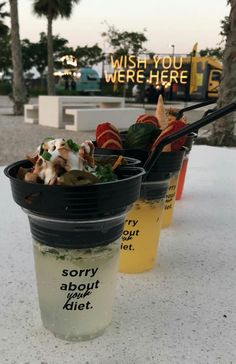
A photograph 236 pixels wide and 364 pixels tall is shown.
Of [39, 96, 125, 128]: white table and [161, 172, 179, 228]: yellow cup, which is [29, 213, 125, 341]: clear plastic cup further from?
[39, 96, 125, 128]: white table

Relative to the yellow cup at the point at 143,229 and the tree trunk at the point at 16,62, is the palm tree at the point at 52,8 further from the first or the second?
the yellow cup at the point at 143,229

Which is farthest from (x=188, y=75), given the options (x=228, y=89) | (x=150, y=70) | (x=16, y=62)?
(x=228, y=89)

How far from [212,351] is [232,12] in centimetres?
546

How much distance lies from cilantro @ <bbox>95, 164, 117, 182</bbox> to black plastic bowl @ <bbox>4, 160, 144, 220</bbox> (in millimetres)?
73

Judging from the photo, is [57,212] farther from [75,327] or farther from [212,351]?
[212,351]

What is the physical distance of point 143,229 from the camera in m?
1.86

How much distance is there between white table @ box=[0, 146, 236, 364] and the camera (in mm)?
1385

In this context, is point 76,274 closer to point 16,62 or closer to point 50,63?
point 16,62

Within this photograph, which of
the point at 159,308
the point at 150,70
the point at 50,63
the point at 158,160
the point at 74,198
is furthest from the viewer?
the point at 150,70

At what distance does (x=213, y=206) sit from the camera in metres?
3.05

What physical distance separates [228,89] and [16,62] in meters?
8.49

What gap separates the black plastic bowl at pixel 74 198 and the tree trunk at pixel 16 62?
12.3 m

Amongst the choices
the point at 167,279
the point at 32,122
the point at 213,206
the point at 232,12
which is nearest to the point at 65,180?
the point at 167,279

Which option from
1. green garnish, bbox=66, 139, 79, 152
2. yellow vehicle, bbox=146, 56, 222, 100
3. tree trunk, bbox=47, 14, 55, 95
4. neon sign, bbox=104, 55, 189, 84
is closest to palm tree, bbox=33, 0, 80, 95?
tree trunk, bbox=47, 14, 55, 95
